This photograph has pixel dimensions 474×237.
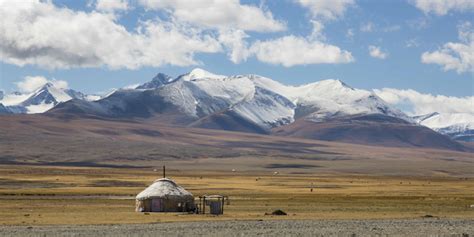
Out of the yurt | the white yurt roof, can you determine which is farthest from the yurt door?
the white yurt roof

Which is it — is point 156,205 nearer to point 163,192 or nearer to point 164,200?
point 164,200

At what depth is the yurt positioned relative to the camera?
210 ft

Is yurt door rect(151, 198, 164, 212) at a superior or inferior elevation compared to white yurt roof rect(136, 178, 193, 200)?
inferior

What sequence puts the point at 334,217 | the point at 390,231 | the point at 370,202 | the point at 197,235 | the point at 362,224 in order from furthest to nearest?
the point at 370,202
the point at 334,217
the point at 362,224
the point at 390,231
the point at 197,235

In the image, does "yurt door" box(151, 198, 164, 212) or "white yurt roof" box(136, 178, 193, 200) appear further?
"yurt door" box(151, 198, 164, 212)

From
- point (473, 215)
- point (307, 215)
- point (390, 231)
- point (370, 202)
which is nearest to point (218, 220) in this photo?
point (307, 215)

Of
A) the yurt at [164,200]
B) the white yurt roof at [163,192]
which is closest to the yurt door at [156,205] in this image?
the yurt at [164,200]

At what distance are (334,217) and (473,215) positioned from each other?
11231 millimetres

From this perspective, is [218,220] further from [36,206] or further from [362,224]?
[36,206]

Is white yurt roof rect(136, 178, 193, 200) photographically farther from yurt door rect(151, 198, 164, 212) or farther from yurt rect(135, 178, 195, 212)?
yurt door rect(151, 198, 164, 212)

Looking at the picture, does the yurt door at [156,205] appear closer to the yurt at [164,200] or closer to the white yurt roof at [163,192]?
the yurt at [164,200]

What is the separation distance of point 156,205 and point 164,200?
753mm

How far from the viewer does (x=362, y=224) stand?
49562 mm

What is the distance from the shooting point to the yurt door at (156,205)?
64062 mm
